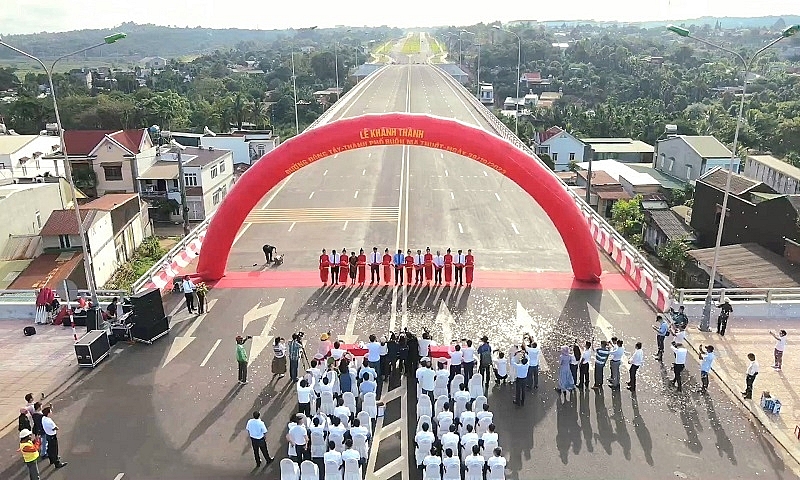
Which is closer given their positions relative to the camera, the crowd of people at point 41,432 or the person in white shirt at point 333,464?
the person in white shirt at point 333,464

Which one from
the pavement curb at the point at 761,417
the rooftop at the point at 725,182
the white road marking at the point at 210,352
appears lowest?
the pavement curb at the point at 761,417

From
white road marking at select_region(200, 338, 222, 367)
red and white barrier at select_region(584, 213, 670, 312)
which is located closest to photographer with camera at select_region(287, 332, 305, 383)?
white road marking at select_region(200, 338, 222, 367)

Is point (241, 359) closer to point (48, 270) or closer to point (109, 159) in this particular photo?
point (48, 270)

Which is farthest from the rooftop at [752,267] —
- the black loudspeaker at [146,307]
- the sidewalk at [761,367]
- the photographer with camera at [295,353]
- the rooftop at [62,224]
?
the rooftop at [62,224]

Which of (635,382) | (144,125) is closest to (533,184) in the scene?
(635,382)

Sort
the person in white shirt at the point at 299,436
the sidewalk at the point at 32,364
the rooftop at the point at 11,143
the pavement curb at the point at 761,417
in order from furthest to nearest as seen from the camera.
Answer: the rooftop at the point at 11,143 → the sidewalk at the point at 32,364 → the pavement curb at the point at 761,417 → the person in white shirt at the point at 299,436

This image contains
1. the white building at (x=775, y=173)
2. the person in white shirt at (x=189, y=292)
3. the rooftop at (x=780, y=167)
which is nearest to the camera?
the person in white shirt at (x=189, y=292)

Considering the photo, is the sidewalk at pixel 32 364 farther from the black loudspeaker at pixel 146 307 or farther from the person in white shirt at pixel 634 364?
the person in white shirt at pixel 634 364
